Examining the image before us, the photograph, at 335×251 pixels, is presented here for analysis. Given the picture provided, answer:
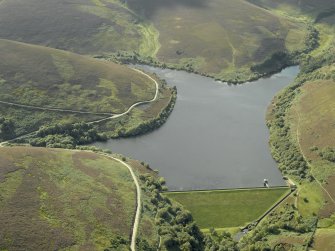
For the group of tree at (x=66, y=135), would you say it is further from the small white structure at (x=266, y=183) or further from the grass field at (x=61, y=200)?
the small white structure at (x=266, y=183)

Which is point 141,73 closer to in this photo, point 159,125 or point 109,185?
point 159,125

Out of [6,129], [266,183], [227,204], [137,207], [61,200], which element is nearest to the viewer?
[61,200]

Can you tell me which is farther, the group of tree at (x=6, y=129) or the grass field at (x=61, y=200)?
the group of tree at (x=6, y=129)

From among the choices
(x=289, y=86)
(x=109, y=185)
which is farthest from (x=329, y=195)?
(x=289, y=86)

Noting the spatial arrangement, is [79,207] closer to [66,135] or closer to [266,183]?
[66,135]

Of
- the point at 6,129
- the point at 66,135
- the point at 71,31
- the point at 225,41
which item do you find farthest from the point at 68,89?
the point at 225,41

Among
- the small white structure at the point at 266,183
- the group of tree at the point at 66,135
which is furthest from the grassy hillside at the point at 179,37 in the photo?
the small white structure at the point at 266,183
